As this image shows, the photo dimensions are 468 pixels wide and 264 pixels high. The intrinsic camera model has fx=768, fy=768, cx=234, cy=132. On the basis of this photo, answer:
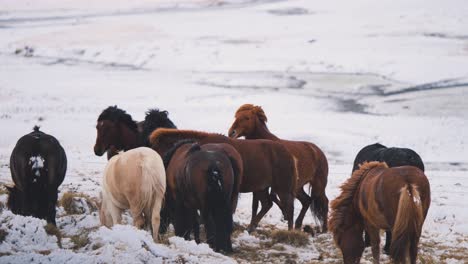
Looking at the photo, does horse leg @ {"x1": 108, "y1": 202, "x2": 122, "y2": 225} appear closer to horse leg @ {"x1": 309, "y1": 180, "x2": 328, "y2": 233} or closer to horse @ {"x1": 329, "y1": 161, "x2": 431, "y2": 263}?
horse @ {"x1": 329, "y1": 161, "x2": 431, "y2": 263}

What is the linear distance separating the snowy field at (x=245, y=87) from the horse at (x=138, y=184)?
44cm

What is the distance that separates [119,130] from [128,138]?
0.58 ft

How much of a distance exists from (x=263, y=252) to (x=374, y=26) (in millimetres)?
34637

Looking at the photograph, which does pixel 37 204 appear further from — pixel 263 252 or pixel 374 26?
pixel 374 26

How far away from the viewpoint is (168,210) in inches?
396

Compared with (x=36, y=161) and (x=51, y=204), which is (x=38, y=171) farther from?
(x=51, y=204)

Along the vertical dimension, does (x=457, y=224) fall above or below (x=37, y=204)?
below

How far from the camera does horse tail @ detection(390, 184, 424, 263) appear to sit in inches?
296

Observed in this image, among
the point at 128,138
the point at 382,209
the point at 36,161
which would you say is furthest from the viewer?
the point at 128,138

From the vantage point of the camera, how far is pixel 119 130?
11320mm

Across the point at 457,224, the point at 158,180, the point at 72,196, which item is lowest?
the point at 457,224

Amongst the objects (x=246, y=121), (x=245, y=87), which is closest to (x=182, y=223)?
(x=246, y=121)

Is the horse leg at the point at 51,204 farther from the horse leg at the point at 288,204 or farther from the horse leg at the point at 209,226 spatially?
the horse leg at the point at 288,204

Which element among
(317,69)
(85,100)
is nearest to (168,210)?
(85,100)
